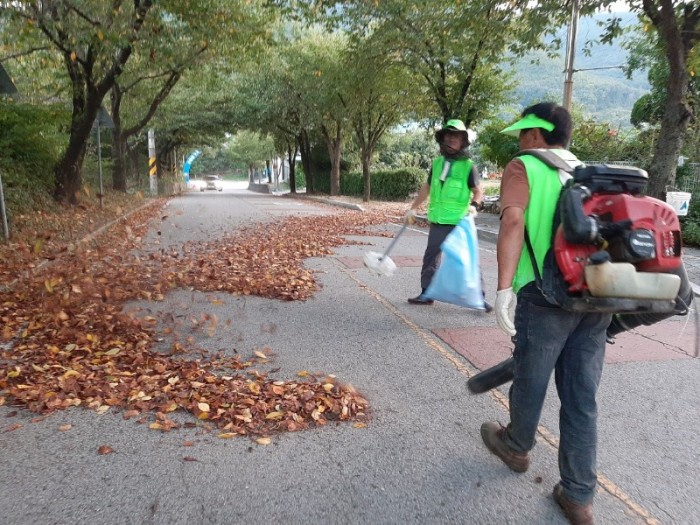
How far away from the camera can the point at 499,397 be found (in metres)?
3.85

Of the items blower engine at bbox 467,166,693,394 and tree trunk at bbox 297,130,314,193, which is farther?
tree trunk at bbox 297,130,314,193

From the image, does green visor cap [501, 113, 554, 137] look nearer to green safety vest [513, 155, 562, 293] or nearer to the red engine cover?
green safety vest [513, 155, 562, 293]

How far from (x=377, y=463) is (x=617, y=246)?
1.67 meters

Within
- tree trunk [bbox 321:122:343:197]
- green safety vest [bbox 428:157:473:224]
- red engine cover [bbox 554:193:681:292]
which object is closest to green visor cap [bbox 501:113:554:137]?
red engine cover [bbox 554:193:681:292]

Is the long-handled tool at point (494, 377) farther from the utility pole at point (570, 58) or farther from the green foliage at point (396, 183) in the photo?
the green foliage at point (396, 183)

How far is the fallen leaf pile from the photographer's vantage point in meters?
3.51

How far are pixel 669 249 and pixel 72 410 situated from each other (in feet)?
11.3

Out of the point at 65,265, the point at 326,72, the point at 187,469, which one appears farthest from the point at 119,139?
the point at 187,469

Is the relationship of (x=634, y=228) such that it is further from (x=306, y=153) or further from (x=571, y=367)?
(x=306, y=153)

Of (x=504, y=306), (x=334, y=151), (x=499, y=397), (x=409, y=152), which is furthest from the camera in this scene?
(x=409, y=152)

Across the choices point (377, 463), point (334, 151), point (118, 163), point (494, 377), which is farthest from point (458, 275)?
point (334, 151)

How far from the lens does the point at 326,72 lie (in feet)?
80.9

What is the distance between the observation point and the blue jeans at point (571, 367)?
247 cm

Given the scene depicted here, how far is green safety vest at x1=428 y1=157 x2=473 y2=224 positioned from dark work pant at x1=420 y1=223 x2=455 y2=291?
10 cm
